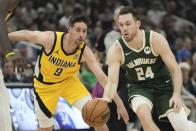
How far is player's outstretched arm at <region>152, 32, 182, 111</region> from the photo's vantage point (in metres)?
7.28

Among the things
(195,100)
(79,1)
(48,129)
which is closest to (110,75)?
(48,129)

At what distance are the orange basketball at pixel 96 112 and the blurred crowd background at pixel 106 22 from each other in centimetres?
362

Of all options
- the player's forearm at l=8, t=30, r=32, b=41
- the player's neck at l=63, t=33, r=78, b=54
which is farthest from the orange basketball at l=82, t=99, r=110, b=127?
the player's forearm at l=8, t=30, r=32, b=41

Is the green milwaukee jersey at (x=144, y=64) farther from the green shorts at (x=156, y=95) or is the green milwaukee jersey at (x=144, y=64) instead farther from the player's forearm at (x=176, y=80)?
the player's forearm at (x=176, y=80)

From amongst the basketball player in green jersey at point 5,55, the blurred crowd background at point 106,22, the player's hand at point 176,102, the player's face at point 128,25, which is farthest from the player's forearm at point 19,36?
the blurred crowd background at point 106,22

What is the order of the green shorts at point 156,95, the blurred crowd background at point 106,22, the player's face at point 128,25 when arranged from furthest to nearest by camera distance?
the blurred crowd background at point 106,22
the green shorts at point 156,95
the player's face at point 128,25

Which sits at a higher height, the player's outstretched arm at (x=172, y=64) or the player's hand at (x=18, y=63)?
the player's hand at (x=18, y=63)

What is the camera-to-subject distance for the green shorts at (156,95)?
767 cm

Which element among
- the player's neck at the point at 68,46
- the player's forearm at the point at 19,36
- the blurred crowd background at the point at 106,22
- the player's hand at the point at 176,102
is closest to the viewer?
the player's hand at the point at 176,102

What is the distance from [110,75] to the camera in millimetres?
7594

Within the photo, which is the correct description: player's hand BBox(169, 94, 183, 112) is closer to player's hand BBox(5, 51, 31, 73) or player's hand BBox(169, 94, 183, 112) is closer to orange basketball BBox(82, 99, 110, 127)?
orange basketball BBox(82, 99, 110, 127)

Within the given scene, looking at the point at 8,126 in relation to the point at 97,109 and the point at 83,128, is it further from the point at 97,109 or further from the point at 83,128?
the point at 83,128

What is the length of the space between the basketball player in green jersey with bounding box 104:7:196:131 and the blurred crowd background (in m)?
3.70

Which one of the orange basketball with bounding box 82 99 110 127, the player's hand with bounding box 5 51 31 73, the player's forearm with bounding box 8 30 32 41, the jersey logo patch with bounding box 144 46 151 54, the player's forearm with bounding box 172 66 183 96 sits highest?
the player's forearm with bounding box 8 30 32 41
